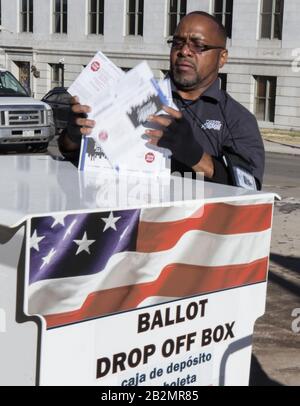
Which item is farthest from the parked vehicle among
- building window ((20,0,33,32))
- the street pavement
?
building window ((20,0,33,32))

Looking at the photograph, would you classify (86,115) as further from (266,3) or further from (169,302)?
(266,3)

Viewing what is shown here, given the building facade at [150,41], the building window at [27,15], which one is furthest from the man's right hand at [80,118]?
the building window at [27,15]

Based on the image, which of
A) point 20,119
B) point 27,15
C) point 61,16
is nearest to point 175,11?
point 61,16

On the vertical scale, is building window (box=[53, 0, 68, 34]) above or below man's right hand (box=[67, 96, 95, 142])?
above

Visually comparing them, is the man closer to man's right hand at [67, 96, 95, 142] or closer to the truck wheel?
man's right hand at [67, 96, 95, 142]

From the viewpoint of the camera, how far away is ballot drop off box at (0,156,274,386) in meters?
2.22

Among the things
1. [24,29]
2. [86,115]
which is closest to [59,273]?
[86,115]

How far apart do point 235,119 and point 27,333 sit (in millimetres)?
1354

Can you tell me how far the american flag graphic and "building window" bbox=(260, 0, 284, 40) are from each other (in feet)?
90.4

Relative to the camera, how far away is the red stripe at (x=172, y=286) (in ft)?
7.54

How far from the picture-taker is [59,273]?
7.27 ft

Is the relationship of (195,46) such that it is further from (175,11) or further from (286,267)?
(175,11)

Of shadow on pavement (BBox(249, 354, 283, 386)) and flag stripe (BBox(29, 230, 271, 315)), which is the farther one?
shadow on pavement (BBox(249, 354, 283, 386))

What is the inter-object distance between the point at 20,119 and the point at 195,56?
13.8 m
